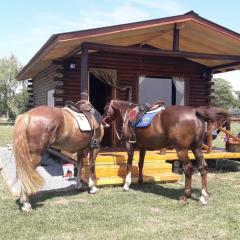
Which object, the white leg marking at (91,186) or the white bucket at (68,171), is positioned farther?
the white bucket at (68,171)

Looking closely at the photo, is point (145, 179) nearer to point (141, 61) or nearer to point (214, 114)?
point (214, 114)

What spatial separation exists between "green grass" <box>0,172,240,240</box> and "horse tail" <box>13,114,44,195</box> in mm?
419

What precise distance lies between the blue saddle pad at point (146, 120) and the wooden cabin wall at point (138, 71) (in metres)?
4.07

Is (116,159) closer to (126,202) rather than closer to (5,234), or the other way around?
(126,202)

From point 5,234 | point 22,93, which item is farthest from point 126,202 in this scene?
point 22,93

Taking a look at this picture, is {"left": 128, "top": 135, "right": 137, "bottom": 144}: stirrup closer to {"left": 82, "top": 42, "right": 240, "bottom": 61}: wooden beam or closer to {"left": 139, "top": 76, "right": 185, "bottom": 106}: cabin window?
{"left": 82, "top": 42, "right": 240, "bottom": 61}: wooden beam

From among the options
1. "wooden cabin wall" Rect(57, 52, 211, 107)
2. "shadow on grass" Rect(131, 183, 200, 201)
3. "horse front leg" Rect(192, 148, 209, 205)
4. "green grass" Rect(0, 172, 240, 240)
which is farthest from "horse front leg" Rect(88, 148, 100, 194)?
"wooden cabin wall" Rect(57, 52, 211, 107)

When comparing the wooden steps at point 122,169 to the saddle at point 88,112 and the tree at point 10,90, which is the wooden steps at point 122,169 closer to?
the saddle at point 88,112

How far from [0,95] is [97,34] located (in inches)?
1637

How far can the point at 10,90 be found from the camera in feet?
158

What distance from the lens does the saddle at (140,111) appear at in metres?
8.13

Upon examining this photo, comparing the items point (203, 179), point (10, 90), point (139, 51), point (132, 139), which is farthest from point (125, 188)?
point (10, 90)

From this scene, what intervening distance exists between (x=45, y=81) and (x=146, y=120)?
706cm

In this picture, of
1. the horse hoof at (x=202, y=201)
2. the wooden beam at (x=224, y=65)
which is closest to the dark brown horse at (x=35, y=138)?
the horse hoof at (x=202, y=201)
